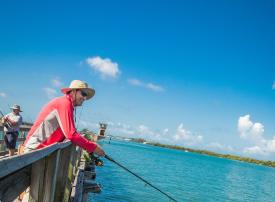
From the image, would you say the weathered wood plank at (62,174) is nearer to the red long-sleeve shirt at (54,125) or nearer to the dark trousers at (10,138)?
the red long-sleeve shirt at (54,125)

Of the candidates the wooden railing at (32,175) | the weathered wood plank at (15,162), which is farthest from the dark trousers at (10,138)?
the weathered wood plank at (15,162)

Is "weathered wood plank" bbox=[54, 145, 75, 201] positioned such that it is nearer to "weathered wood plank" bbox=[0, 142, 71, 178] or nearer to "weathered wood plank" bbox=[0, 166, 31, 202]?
"weathered wood plank" bbox=[0, 166, 31, 202]

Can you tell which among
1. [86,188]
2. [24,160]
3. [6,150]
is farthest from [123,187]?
[24,160]

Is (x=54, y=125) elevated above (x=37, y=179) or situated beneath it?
elevated above

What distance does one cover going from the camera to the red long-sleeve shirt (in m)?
3.62

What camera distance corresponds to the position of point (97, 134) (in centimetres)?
3888

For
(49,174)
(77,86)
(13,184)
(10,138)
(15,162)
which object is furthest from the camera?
(10,138)

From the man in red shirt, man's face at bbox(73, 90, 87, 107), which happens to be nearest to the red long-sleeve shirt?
the man in red shirt

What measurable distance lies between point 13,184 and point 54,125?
1.56m

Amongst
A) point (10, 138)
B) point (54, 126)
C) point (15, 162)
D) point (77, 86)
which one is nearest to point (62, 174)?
point (54, 126)

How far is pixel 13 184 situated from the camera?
2.22 meters

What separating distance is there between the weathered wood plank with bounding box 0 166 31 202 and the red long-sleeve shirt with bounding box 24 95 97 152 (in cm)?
99

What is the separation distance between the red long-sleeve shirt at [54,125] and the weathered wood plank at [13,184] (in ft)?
3.26

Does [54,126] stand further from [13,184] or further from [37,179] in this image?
[13,184]
